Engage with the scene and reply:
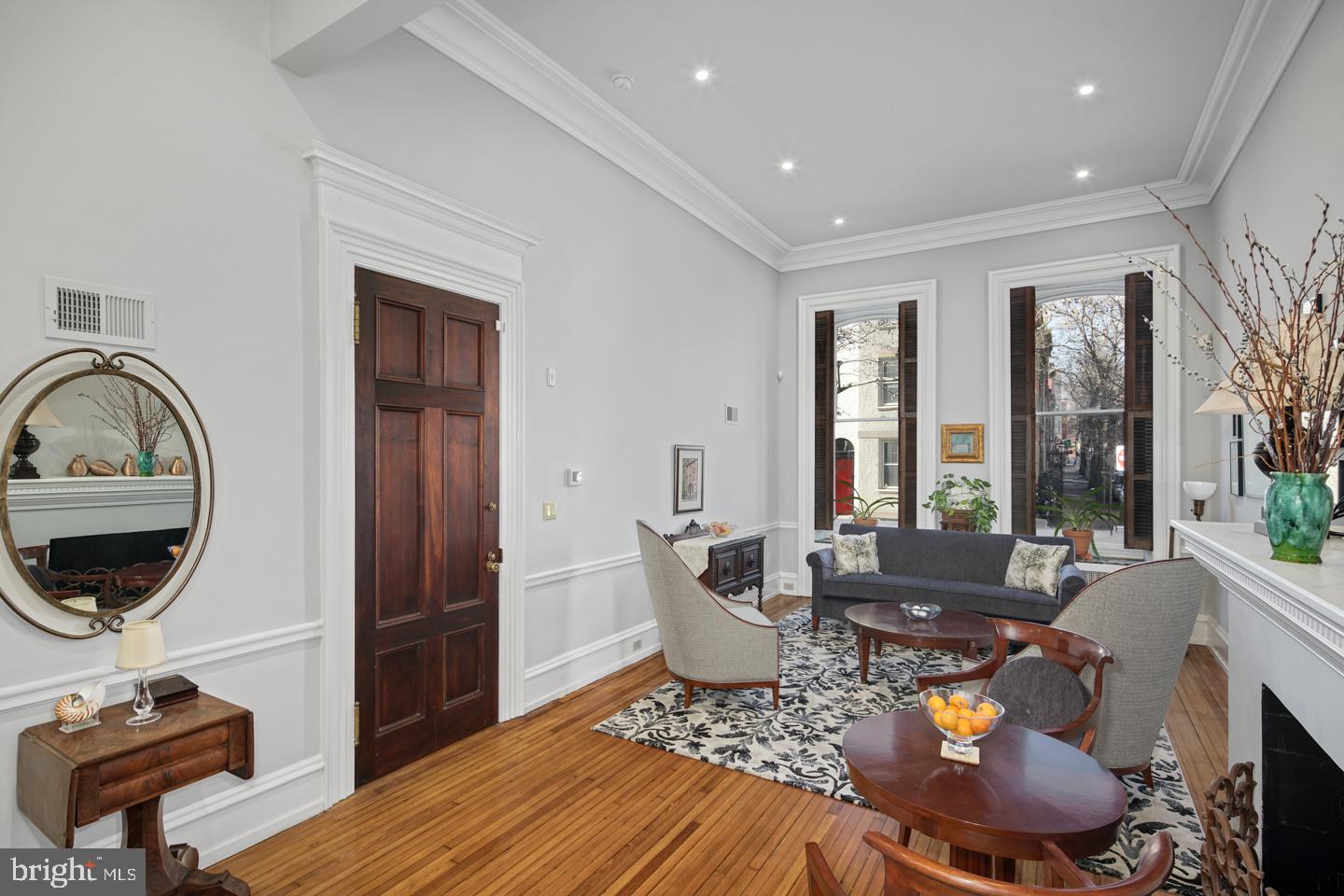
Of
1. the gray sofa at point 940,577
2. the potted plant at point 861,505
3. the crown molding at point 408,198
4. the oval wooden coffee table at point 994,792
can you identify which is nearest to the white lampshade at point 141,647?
the crown molding at point 408,198

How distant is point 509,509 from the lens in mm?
3701

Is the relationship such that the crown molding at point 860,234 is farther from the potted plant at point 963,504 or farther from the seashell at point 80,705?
the seashell at point 80,705

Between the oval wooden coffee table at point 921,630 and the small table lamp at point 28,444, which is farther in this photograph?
the oval wooden coffee table at point 921,630

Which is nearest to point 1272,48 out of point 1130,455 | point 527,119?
point 1130,455

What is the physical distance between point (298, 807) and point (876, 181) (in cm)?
549

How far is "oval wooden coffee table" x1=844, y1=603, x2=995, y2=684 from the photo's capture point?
389cm

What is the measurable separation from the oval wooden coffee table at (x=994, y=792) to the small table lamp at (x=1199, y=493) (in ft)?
12.3

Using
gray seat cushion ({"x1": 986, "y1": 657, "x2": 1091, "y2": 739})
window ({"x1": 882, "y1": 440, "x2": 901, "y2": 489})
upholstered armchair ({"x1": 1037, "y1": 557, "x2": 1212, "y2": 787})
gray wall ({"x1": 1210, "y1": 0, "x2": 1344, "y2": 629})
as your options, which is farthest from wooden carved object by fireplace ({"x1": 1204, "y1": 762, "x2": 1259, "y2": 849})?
window ({"x1": 882, "y1": 440, "x2": 901, "y2": 489})

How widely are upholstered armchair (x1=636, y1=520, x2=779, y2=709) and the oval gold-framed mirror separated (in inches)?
86.4

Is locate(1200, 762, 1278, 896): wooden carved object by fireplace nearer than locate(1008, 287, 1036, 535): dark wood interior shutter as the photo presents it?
Yes

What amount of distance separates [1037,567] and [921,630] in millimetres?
1582

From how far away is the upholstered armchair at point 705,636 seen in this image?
375 centimetres

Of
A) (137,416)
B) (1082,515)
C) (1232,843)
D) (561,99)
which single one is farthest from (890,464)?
(137,416)

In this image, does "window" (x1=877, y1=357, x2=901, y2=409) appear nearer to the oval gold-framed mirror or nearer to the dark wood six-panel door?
the dark wood six-panel door
